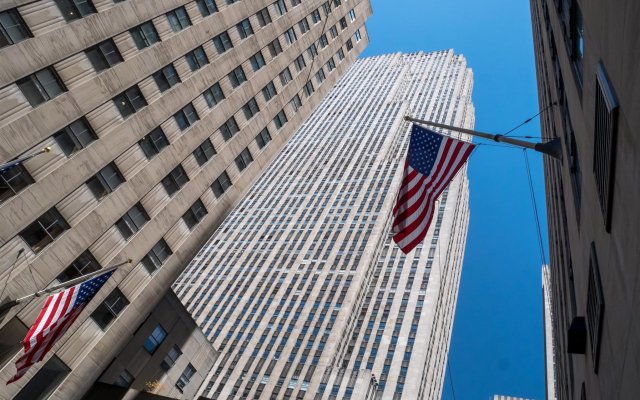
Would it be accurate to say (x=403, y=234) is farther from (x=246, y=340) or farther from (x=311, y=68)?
(x=246, y=340)

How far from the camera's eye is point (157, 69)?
29.3 meters

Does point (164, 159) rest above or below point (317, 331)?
above

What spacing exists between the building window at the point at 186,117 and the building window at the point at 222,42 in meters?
5.86

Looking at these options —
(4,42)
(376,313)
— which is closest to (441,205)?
(376,313)

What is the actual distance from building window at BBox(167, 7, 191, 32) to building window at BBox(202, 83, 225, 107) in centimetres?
438

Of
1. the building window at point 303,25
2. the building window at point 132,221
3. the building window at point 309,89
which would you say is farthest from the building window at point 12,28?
the building window at point 303,25

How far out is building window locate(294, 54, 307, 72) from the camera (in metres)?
47.9

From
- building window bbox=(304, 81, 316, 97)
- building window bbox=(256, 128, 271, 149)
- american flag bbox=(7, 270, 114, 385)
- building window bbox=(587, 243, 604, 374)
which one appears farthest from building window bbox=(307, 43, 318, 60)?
building window bbox=(587, 243, 604, 374)

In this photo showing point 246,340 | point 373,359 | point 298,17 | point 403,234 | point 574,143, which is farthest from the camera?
point 246,340

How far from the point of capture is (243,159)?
38375mm

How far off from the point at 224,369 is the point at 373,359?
31.7 meters

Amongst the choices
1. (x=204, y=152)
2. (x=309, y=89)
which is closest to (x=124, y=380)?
(x=204, y=152)

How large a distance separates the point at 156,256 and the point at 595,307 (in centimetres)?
2258

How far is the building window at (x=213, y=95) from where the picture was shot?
34156 mm
